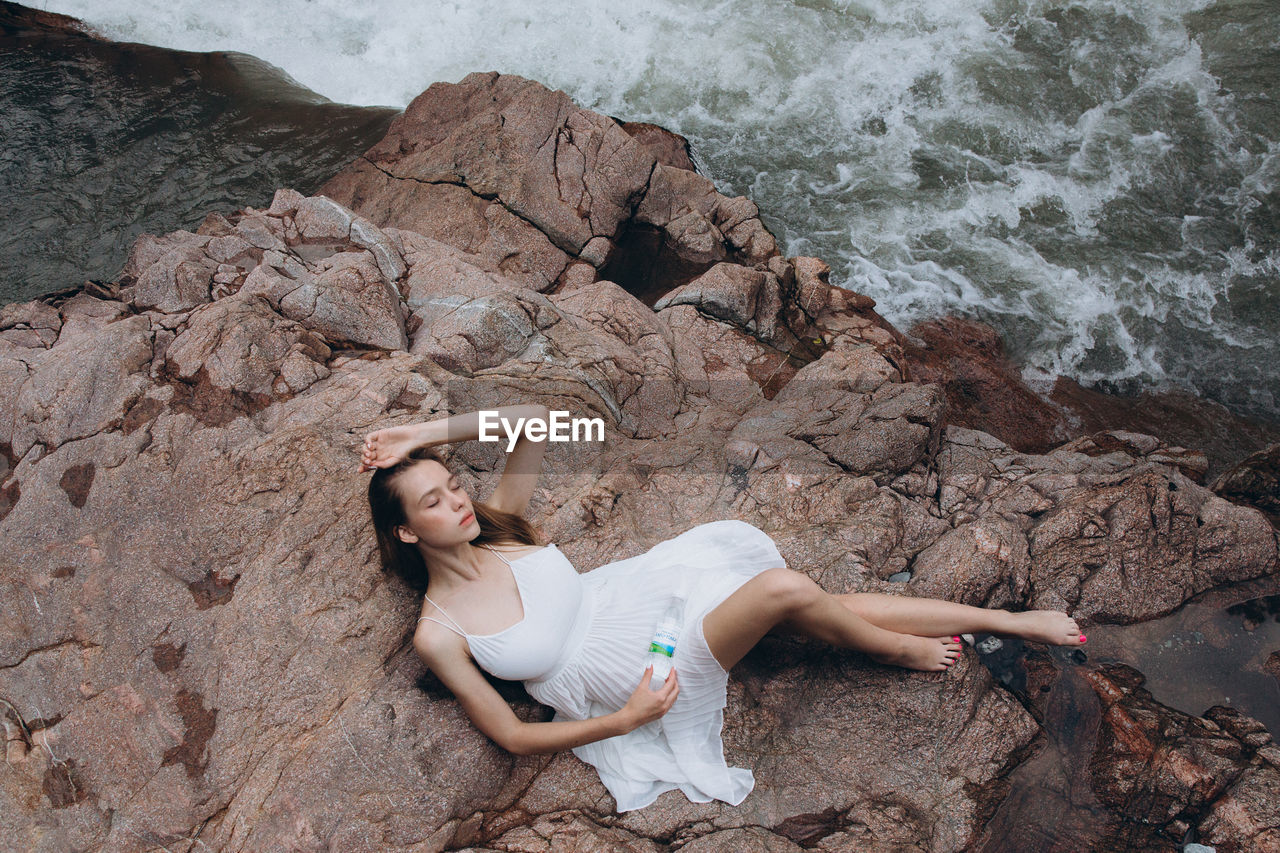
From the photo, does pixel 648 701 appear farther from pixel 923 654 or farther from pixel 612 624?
pixel 923 654

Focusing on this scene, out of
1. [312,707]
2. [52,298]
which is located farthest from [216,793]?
[52,298]

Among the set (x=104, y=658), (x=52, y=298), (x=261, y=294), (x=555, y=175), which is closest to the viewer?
(x=104, y=658)

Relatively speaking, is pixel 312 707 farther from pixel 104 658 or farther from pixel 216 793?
pixel 104 658

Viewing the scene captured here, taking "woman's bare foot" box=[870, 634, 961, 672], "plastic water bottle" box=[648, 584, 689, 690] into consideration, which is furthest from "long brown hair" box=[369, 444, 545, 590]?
"woman's bare foot" box=[870, 634, 961, 672]

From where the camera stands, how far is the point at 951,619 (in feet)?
12.3

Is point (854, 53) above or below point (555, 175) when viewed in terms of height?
above

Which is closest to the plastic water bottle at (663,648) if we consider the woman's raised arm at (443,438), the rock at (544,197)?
the woman's raised arm at (443,438)

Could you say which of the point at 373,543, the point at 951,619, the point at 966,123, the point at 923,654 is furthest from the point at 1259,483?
the point at 966,123

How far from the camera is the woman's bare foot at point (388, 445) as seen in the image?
354 centimetres

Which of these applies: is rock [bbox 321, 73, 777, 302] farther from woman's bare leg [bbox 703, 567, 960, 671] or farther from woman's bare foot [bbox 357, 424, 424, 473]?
woman's bare leg [bbox 703, 567, 960, 671]

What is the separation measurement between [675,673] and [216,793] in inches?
80.0

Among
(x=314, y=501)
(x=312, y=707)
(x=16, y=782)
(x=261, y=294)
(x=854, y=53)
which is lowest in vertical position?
(x=16, y=782)

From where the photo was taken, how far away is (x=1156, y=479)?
4.42m

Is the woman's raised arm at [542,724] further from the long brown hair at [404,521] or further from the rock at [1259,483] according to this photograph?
the rock at [1259,483]
